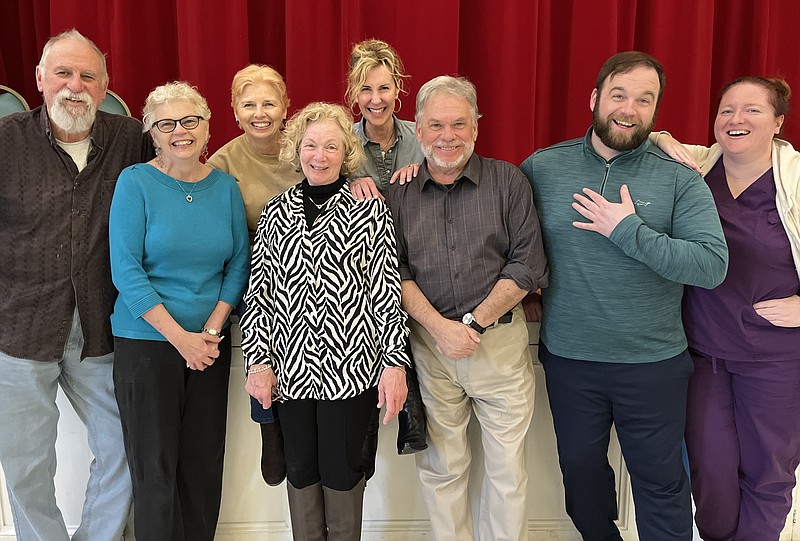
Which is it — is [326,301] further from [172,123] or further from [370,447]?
[172,123]

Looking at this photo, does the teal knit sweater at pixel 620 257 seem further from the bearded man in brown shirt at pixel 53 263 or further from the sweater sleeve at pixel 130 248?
the bearded man in brown shirt at pixel 53 263

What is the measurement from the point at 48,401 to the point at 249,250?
758 millimetres

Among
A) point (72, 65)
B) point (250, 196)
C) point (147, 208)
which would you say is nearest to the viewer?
point (147, 208)

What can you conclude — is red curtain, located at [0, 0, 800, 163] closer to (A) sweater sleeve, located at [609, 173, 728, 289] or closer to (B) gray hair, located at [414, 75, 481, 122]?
(B) gray hair, located at [414, 75, 481, 122]

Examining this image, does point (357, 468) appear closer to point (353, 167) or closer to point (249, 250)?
point (249, 250)

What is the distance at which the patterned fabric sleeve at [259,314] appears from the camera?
175 centimetres

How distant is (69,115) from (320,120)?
736 millimetres

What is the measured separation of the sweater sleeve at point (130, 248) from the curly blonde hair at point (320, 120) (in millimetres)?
437

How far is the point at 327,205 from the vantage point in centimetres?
174

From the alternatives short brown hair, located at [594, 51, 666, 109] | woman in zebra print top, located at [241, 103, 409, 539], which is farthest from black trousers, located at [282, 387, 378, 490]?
short brown hair, located at [594, 51, 666, 109]

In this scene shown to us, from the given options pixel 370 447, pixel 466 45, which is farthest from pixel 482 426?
pixel 466 45

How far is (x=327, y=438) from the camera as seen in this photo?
1743 mm

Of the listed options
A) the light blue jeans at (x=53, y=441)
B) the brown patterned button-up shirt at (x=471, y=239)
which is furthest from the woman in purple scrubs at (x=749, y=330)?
the light blue jeans at (x=53, y=441)

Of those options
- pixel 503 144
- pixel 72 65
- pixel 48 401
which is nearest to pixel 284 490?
pixel 48 401
